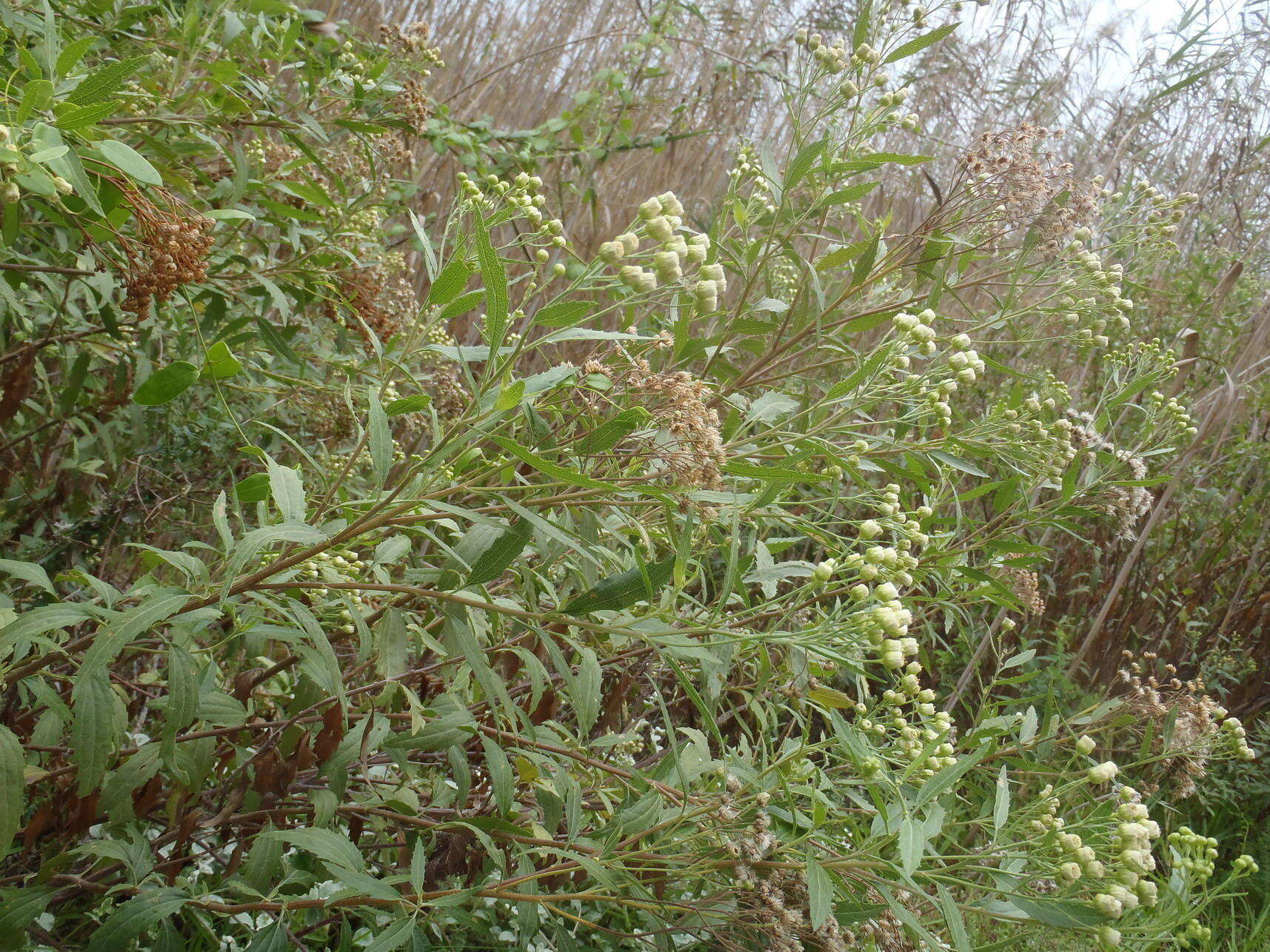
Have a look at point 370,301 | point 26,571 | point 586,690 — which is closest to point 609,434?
point 586,690

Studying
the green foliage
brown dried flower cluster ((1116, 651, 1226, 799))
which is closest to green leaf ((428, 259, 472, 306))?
the green foliage

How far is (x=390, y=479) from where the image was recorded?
3180 mm

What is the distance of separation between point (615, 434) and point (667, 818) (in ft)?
1.93

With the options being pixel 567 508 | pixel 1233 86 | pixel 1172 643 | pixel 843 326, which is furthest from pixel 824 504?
pixel 1233 86

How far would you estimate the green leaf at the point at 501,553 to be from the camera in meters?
1.14

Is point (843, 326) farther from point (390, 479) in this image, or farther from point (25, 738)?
point (390, 479)

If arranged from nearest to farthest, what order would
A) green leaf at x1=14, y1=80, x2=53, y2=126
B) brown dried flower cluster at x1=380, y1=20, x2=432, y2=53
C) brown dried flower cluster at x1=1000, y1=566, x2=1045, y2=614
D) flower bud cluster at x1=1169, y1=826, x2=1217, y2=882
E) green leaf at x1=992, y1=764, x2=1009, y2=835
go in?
green leaf at x1=14, y1=80, x2=53, y2=126
green leaf at x1=992, y1=764, x2=1009, y2=835
flower bud cluster at x1=1169, y1=826, x2=1217, y2=882
brown dried flower cluster at x1=1000, y1=566, x2=1045, y2=614
brown dried flower cluster at x1=380, y1=20, x2=432, y2=53

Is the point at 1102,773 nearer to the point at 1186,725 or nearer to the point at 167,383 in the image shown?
the point at 1186,725

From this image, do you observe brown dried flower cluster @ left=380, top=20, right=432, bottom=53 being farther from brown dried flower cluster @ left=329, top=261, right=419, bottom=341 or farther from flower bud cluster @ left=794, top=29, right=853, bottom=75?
flower bud cluster @ left=794, top=29, right=853, bottom=75

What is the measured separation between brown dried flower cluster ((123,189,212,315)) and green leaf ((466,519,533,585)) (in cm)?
61

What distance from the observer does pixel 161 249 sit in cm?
132

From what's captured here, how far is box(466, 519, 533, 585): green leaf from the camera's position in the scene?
1143 mm

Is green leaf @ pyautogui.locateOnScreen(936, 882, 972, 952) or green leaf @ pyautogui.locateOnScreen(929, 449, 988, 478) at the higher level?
green leaf @ pyautogui.locateOnScreen(929, 449, 988, 478)

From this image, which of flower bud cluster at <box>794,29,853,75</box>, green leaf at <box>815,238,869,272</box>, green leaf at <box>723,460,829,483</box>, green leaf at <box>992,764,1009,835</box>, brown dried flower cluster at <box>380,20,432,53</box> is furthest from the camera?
brown dried flower cluster at <box>380,20,432,53</box>
